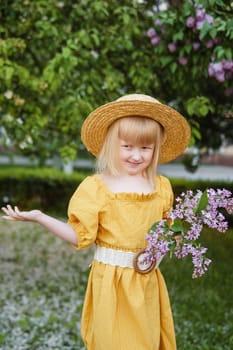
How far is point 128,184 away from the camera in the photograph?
9.08 ft

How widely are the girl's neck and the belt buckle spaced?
23cm

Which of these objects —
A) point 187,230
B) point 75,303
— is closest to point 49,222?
point 187,230

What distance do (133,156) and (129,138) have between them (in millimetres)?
67

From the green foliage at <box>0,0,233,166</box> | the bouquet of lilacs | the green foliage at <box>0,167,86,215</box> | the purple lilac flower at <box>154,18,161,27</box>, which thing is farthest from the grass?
the green foliage at <box>0,167,86,215</box>

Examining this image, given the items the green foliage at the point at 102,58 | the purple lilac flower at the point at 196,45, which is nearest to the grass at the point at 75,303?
the green foliage at the point at 102,58

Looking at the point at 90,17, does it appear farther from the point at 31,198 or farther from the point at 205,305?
the point at 31,198

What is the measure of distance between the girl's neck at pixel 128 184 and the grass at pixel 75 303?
114 centimetres

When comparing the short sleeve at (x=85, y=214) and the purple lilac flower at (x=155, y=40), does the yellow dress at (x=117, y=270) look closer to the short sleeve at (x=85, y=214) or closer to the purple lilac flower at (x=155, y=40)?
the short sleeve at (x=85, y=214)

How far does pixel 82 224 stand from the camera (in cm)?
265

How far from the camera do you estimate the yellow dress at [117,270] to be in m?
2.68

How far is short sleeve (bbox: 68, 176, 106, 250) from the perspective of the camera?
2.65m

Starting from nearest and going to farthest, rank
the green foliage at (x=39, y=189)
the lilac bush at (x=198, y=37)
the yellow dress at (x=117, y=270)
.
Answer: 1. the yellow dress at (x=117, y=270)
2. the lilac bush at (x=198, y=37)
3. the green foliage at (x=39, y=189)

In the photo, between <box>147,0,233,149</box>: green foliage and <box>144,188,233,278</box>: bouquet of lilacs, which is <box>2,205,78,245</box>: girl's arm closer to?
<box>144,188,233,278</box>: bouquet of lilacs

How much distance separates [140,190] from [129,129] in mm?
234
